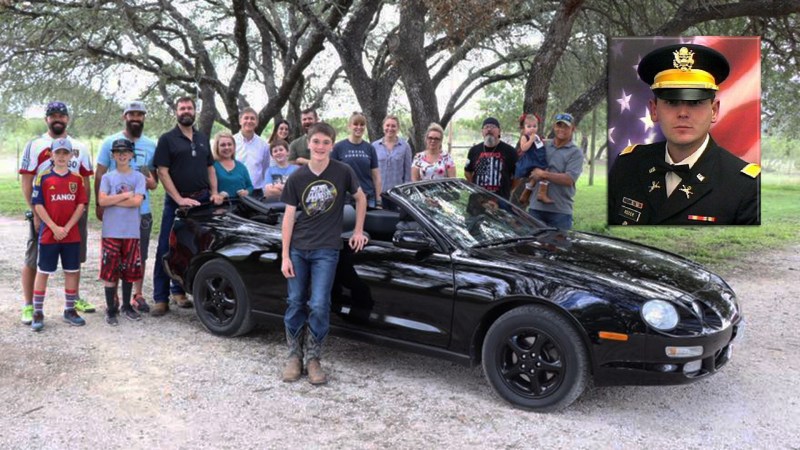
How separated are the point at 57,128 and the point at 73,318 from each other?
65.3 inches

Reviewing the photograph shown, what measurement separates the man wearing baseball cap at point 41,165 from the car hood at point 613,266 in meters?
3.65

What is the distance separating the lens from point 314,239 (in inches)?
182

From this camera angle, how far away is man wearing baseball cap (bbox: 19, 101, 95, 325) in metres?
5.73

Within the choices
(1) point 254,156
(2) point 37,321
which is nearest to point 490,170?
(1) point 254,156

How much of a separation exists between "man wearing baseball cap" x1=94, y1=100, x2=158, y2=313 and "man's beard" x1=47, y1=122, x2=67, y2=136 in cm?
37

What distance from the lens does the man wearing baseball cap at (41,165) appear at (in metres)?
5.73

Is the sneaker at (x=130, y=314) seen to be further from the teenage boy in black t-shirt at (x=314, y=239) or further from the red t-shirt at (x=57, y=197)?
the teenage boy in black t-shirt at (x=314, y=239)

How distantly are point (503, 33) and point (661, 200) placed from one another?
826 cm

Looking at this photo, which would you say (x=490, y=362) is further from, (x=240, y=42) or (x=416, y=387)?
(x=240, y=42)

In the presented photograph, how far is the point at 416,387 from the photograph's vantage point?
457cm

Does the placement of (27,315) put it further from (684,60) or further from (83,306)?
(684,60)

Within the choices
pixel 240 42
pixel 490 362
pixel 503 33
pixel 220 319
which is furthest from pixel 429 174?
pixel 240 42

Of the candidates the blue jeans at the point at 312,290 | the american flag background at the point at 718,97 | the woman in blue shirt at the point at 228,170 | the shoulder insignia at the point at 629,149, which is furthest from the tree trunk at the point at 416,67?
the blue jeans at the point at 312,290

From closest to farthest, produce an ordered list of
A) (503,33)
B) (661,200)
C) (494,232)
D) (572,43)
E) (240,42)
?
(494,232) → (661,200) → (503,33) → (572,43) → (240,42)
